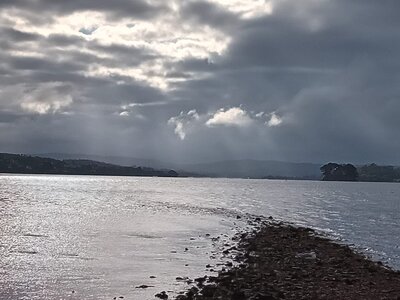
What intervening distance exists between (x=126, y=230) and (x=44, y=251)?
1588 cm

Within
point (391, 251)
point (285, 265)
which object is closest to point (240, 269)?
point (285, 265)

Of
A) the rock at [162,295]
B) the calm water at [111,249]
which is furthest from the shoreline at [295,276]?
the calm water at [111,249]

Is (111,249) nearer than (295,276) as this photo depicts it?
No

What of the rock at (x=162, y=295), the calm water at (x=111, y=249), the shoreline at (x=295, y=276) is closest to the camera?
the shoreline at (x=295, y=276)

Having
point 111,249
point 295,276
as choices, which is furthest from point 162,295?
point 111,249

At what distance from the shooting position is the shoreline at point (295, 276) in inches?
929

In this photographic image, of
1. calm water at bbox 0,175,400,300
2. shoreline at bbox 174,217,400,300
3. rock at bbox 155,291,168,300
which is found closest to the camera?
shoreline at bbox 174,217,400,300

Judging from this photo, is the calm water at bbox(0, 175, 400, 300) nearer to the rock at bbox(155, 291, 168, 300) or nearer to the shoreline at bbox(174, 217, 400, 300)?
the rock at bbox(155, 291, 168, 300)

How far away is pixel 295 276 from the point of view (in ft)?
94.7

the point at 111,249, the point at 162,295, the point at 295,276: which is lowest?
the point at 111,249

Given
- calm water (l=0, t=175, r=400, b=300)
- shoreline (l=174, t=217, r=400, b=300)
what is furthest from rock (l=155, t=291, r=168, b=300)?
shoreline (l=174, t=217, r=400, b=300)

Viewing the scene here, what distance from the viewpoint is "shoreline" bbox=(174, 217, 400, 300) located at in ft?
77.4

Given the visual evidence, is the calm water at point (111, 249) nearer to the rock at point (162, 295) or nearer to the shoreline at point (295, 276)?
the rock at point (162, 295)

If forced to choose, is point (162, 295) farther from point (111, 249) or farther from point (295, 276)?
point (111, 249)
